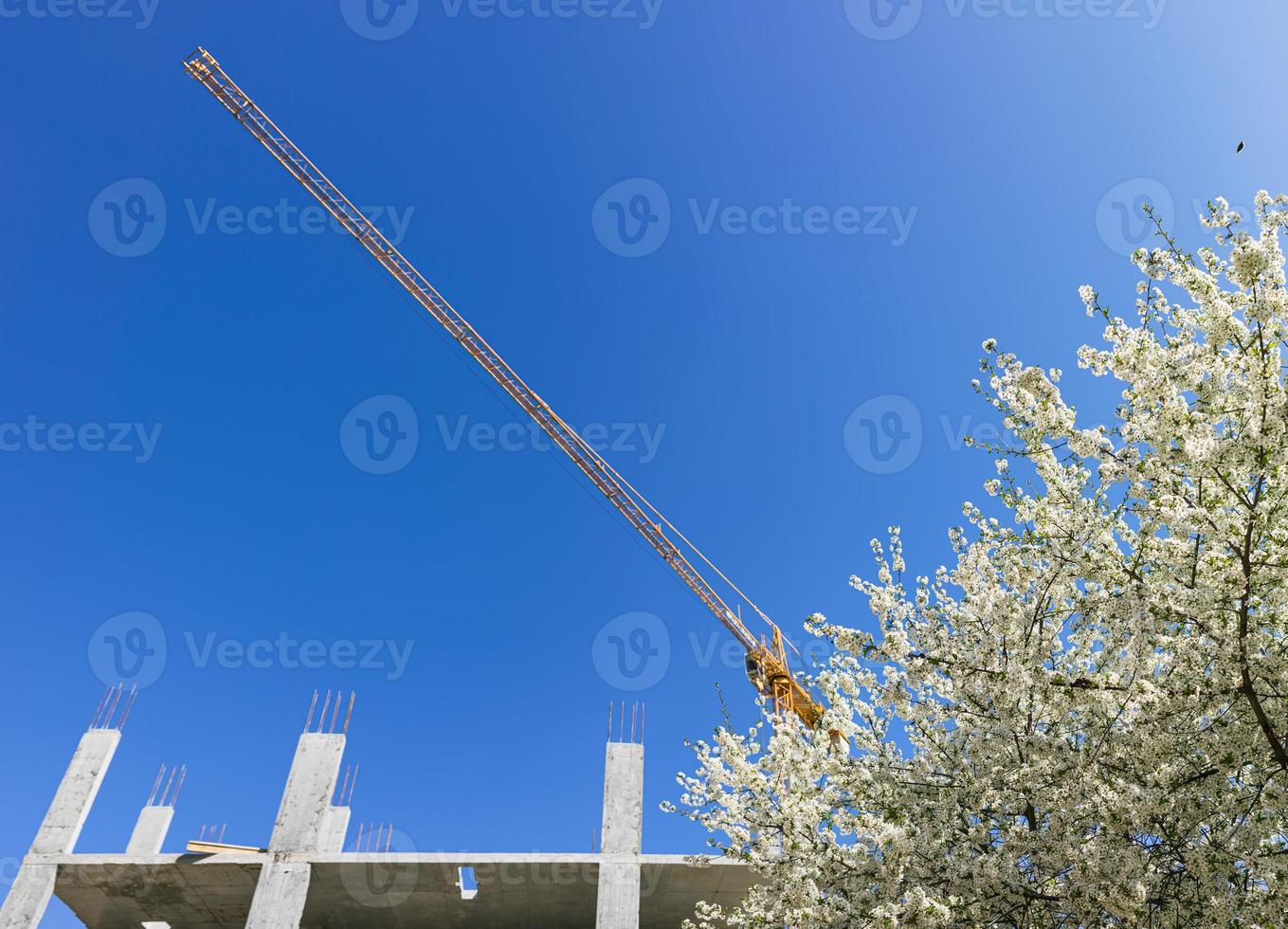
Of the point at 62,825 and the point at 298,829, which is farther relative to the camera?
the point at 62,825

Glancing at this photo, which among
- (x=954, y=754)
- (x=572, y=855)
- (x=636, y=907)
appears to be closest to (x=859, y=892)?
(x=954, y=754)

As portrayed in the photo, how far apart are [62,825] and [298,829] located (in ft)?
20.4

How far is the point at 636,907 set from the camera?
55.7 feet

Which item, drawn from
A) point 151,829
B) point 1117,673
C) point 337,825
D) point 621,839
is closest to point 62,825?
point 151,829

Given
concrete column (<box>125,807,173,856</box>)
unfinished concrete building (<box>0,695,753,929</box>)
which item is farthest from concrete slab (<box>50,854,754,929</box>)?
concrete column (<box>125,807,173,856</box>)

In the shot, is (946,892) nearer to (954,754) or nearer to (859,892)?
(859,892)

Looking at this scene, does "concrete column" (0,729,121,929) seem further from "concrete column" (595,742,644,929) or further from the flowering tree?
the flowering tree

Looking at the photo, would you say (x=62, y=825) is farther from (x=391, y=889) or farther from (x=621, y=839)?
(x=621, y=839)

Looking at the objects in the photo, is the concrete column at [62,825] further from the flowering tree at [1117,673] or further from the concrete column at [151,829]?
the flowering tree at [1117,673]

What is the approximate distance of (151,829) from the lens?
24203 mm

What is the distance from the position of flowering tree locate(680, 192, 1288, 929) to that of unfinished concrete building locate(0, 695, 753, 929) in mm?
9969

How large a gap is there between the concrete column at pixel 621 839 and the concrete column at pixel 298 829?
276 inches

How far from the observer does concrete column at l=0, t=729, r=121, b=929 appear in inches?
697

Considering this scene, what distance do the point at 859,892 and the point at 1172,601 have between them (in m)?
4.32
